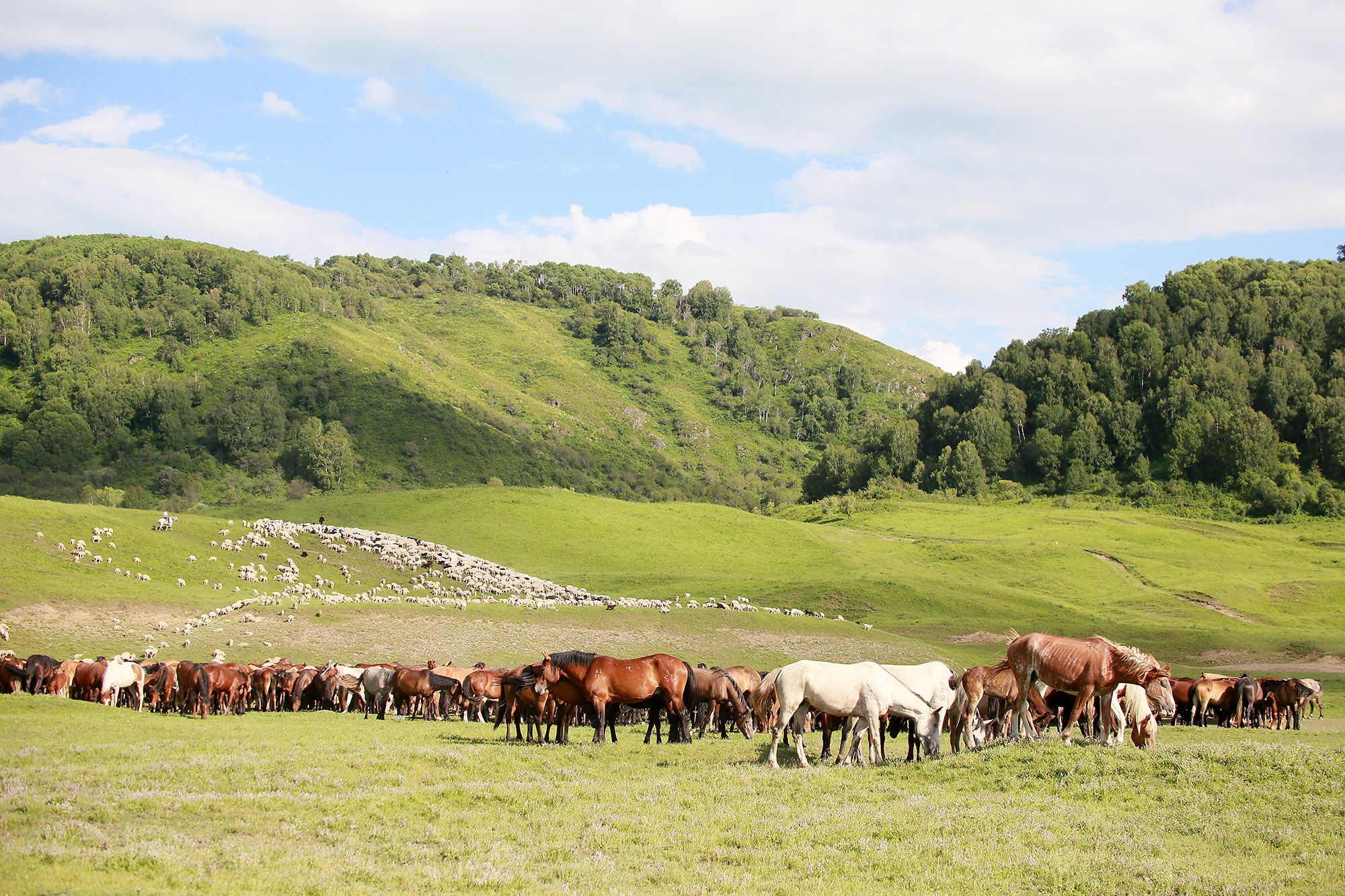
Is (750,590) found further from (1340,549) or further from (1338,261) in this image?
(1338,261)

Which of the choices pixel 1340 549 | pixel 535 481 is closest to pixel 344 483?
pixel 535 481

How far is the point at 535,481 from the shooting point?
15112 centimetres

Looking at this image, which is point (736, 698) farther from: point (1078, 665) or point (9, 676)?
point (9, 676)

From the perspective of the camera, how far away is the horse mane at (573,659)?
73.8ft

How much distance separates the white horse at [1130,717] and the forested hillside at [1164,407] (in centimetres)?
10902

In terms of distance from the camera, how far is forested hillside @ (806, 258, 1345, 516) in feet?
403

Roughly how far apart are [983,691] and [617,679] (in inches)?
316

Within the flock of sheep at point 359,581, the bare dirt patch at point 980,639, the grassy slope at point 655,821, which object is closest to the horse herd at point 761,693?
the grassy slope at point 655,821

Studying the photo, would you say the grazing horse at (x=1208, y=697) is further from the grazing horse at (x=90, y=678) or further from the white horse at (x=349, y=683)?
the grazing horse at (x=90, y=678)

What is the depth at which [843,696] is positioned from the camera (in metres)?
19.1

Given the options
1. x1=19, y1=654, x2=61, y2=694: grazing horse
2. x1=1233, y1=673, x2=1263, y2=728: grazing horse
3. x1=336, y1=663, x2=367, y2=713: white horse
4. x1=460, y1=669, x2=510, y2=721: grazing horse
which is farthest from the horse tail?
x1=1233, y1=673, x2=1263, y2=728: grazing horse

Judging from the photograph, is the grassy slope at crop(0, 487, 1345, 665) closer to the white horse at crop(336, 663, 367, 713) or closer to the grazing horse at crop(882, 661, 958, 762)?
the white horse at crop(336, 663, 367, 713)

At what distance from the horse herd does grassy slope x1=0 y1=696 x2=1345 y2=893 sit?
1449 mm

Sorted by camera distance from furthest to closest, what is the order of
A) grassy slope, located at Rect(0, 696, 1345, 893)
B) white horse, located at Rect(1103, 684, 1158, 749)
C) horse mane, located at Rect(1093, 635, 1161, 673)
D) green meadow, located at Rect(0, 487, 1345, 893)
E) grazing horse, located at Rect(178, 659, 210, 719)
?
grazing horse, located at Rect(178, 659, 210, 719)
white horse, located at Rect(1103, 684, 1158, 749)
horse mane, located at Rect(1093, 635, 1161, 673)
green meadow, located at Rect(0, 487, 1345, 893)
grassy slope, located at Rect(0, 696, 1345, 893)
